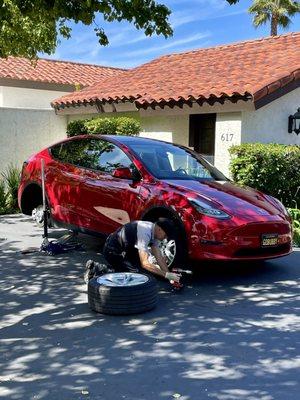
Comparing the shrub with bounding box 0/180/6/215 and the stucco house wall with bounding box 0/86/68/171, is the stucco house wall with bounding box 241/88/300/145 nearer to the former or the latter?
the stucco house wall with bounding box 0/86/68/171

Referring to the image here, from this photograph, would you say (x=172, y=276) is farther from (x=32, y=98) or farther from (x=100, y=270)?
(x=32, y=98)

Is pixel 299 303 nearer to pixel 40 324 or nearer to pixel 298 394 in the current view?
pixel 298 394

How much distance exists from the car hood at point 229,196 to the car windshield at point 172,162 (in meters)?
0.32

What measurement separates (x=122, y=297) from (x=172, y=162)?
2.74 metres

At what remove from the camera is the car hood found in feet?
20.1

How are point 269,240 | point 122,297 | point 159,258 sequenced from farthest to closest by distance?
point 269,240 → point 159,258 → point 122,297

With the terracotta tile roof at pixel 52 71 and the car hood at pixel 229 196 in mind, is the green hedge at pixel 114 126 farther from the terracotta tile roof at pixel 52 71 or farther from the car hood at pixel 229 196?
the terracotta tile roof at pixel 52 71

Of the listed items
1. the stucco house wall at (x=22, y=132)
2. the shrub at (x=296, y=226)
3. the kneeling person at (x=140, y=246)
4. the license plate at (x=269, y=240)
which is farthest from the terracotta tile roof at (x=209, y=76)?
the kneeling person at (x=140, y=246)

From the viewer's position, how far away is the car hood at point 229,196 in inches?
242

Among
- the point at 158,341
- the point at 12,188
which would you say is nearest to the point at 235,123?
the point at 12,188

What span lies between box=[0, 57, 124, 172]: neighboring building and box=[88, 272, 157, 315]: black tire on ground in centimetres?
815

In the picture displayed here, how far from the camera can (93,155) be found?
25.0ft

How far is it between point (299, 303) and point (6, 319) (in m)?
2.99

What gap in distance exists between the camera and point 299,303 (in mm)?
5543
